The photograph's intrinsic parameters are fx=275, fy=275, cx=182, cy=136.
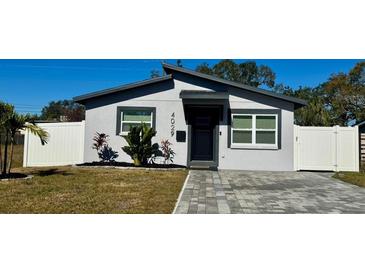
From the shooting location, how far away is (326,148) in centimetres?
1118

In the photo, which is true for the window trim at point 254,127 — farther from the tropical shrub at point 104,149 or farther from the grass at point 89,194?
the tropical shrub at point 104,149

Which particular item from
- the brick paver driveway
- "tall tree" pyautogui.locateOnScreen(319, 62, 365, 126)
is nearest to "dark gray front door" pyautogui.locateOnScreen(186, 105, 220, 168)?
the brick paver driveway

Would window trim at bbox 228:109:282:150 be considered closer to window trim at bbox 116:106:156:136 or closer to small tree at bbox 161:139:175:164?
small tree at bbox 161:139:175:164

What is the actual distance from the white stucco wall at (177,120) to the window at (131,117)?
0.70 feet

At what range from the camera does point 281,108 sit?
11289 mm

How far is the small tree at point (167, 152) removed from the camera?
37.6ft

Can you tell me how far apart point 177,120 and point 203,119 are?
111cm

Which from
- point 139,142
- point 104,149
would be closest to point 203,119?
point 139,142

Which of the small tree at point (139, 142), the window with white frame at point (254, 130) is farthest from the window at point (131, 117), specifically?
the window with white frame at point (254, 130)

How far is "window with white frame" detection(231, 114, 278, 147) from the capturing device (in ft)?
37.1

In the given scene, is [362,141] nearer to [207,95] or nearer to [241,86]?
[241,86]

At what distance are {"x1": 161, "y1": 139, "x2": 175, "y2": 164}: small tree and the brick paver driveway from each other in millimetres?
3349
